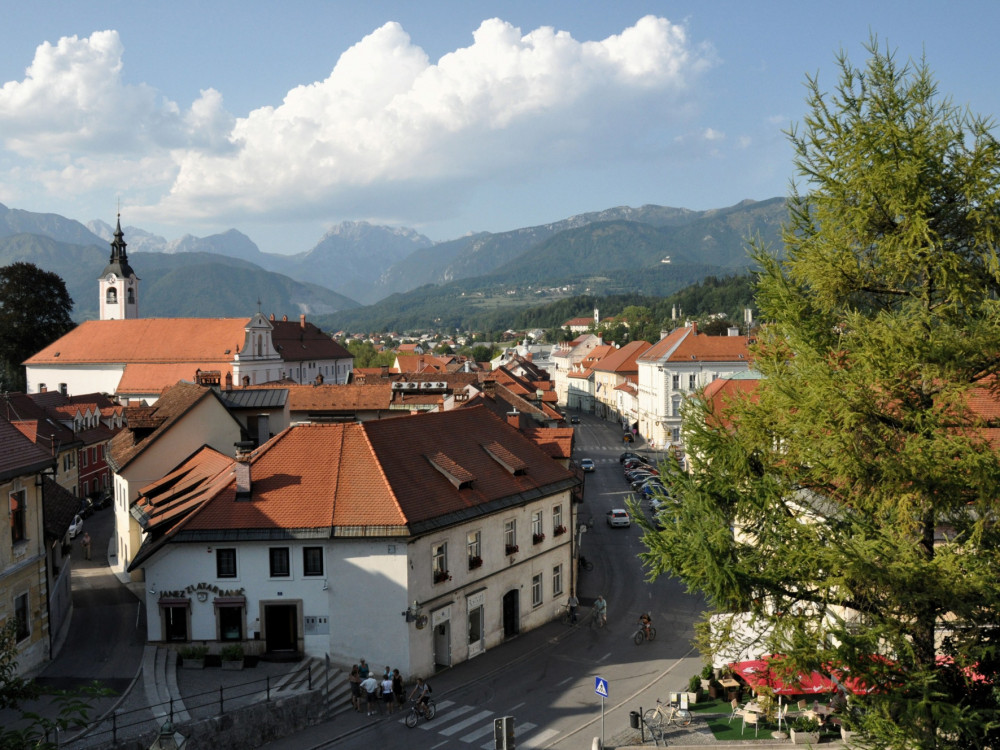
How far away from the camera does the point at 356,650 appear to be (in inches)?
1072

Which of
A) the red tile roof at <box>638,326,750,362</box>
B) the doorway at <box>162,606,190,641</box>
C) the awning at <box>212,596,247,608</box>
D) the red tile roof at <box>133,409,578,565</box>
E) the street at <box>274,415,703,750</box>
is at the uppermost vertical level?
the red tile roof at <box>638,326,750,362</box>

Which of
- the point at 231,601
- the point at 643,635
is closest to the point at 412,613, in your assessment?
the point at 231,601

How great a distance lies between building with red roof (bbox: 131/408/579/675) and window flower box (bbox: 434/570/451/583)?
4cm

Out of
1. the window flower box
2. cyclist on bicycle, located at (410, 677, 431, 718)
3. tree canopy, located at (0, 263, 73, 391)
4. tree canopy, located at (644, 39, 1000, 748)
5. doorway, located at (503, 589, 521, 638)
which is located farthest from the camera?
tree canopy, located at (0, 263, 73, 391)

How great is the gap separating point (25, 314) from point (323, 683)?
94.0 metres

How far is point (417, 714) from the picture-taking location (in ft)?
80.0

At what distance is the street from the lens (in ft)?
77.2

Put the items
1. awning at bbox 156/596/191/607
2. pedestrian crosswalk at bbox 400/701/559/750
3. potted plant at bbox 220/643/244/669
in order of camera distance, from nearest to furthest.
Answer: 1. pedestrian crosswalk at bbox 400/701/559/750
2. potted plant at bbox 220/643/244/669
3. awning at bbox 156/596/191/607

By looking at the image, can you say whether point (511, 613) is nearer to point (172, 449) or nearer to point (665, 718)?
point (665, 718)

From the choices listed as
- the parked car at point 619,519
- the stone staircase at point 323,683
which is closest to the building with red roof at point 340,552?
the stone staircase at point 323,683

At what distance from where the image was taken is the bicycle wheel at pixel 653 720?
903 inches

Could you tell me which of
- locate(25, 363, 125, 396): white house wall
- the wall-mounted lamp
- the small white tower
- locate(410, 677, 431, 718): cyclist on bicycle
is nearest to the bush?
locate(410, 677, 431, 718): cyclist on bicycle

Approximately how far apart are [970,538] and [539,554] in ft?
74.7

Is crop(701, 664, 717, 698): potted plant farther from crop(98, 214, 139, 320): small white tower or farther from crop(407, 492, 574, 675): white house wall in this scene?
crop(98, 214, 139, 320): small white tower
